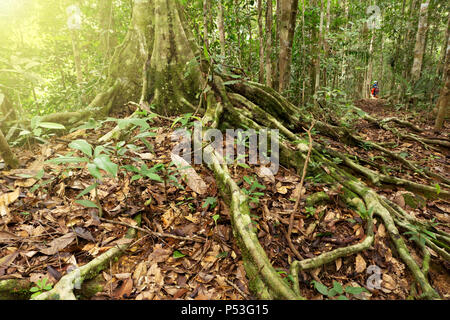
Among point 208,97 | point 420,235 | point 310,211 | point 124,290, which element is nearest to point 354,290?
point 310,211

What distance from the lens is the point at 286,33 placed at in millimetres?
5215

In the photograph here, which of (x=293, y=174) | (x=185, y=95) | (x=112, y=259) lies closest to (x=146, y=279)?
(x=112, y=259)

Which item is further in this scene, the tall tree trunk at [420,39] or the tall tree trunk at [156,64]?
the tall tree trunk at [420,39]

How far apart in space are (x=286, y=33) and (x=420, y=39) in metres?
6.20

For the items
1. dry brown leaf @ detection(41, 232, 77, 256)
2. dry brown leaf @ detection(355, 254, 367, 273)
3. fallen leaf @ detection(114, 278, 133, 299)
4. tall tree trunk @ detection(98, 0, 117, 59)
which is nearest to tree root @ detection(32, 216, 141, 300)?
fallen leaf @ detection(114, 278, 133, 299)

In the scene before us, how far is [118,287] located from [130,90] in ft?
10.7

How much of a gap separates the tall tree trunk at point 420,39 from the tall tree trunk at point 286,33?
575 centimetres

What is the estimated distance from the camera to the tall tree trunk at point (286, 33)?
198 inches

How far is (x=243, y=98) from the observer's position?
12.9ft

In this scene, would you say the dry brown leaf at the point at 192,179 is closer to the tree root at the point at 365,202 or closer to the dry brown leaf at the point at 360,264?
the tree root at the point at 365,202

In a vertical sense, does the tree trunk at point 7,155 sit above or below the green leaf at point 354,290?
above

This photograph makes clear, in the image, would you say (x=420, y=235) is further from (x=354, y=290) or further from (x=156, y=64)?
(x=156, y=64)

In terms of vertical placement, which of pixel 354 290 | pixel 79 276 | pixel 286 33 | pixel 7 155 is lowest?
pixel 354 290

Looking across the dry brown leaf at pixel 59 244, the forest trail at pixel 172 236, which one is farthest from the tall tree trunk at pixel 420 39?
the dry brown leaf at pixel 59 244
